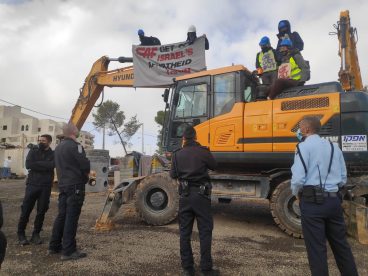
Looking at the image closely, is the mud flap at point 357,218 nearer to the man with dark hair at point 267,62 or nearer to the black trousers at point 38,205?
the man with dark hair at point 267,62

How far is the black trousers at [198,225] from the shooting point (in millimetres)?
4148

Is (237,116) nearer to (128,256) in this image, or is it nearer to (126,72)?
(128,256)

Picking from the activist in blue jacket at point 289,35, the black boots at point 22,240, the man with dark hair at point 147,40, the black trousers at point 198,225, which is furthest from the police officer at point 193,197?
the man with dark hair at point 147,40

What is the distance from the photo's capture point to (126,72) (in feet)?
34.3

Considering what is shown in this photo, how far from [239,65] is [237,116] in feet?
3.57

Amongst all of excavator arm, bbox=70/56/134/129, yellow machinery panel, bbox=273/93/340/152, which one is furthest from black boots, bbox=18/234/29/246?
excavator arm, bbox=70/56/134/129

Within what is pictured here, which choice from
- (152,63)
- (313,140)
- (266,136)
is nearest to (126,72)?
(152,63)

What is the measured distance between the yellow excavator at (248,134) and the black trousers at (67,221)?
1696 millimetres

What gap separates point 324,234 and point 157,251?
2.64 meters

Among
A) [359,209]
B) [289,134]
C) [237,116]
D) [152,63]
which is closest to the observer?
[359,209]

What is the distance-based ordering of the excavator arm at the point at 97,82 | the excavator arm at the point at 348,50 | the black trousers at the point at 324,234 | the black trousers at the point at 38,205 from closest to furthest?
the black trousers at the point at 324,234 → the black trousers at the point at 38,205 → the excavator arm at the point at 348,50 → the excavator arm at the point at 97,82

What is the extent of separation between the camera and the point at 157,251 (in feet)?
17.2

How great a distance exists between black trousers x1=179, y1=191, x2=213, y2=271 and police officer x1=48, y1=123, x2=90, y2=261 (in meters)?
1.57

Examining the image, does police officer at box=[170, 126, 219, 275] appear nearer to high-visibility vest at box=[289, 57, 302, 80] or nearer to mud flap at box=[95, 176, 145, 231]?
mud flap at box=[95, 176, 145, 231]
